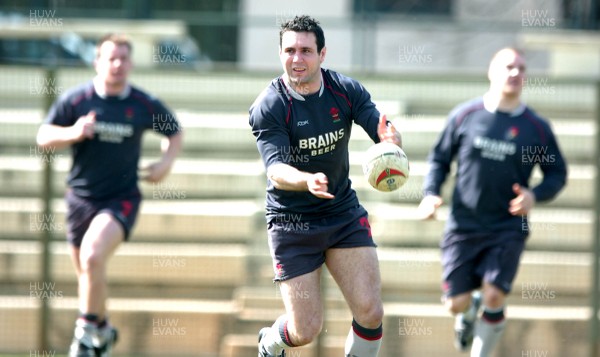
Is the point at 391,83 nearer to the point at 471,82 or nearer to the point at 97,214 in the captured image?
the point at 471,82

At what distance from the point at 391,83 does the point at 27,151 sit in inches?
149

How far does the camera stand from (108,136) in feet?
31.2

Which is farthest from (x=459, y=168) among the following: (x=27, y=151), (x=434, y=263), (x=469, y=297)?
(x=27, y=151)

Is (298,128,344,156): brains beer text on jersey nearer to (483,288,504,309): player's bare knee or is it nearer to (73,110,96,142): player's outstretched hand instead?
(483,288,504,309): player's bare knee

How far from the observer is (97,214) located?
30.7 feet

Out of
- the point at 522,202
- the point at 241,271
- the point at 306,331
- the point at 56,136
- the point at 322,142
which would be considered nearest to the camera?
the point at 322,142

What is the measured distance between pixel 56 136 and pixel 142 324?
8.34 ft

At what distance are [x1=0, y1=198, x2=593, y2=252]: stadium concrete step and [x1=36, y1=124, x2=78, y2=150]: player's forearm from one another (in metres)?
1.81

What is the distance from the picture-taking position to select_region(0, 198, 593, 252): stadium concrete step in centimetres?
1100

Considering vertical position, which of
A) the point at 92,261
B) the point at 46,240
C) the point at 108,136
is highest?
the point at 108,136

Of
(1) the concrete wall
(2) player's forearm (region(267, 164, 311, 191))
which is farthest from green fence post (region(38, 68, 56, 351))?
(2) player's forearm (region(267, 164, 311, 191))

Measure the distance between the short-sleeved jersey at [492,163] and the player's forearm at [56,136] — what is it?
116 inches

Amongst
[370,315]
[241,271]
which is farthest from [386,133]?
[241,271]

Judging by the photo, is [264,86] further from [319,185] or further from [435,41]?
[319,185]
